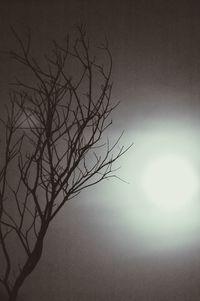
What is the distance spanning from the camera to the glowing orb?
7.95 ft

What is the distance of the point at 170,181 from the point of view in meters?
2.44

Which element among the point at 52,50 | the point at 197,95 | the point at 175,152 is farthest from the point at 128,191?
the point at 52,50

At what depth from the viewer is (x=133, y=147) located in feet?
8.05

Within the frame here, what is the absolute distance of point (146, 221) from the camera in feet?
7.91

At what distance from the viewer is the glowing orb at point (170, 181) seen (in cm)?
242

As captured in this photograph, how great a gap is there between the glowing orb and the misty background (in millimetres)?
52

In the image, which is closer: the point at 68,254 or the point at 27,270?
the point at 27,270

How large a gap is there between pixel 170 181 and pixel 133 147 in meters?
0.28

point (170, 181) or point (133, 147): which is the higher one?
point (133, 147)

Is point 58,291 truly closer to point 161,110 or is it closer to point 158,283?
point 158,283

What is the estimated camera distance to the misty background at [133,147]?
2385mm

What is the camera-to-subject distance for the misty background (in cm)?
238

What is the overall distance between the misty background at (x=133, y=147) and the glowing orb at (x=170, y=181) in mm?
52

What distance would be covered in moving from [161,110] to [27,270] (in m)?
1.30
